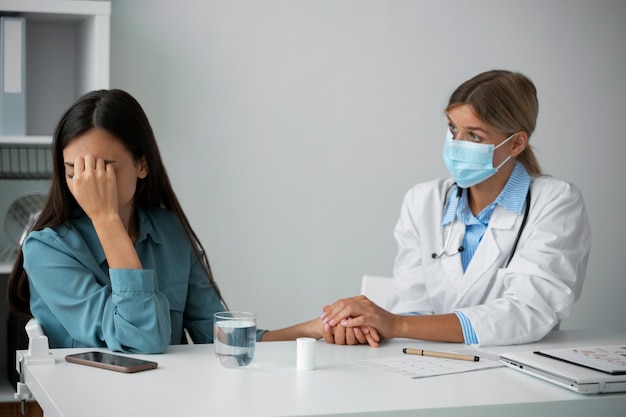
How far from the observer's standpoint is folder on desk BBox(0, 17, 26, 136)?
8.49 ft

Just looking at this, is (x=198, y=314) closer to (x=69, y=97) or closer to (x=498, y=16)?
(x=69, y=97)

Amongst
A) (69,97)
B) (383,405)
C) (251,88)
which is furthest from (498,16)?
(383,405)

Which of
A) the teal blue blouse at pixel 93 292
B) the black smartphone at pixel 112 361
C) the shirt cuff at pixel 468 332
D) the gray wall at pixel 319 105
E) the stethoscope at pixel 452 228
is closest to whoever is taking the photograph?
the black smartphone at pixel 112 361

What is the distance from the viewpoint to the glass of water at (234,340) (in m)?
1.60

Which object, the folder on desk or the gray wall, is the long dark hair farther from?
the gray wall

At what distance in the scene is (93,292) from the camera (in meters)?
1.73

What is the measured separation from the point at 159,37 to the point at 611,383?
2106 mm

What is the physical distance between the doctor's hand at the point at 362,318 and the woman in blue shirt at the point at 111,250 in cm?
6

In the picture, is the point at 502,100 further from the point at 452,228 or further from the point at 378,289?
the point at 378,289

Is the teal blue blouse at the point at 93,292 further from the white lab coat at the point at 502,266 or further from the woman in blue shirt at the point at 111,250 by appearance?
the white lab coat at the point at 502,266

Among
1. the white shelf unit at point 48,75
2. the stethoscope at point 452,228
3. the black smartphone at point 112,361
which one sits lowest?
the black smartphone at point 112,361

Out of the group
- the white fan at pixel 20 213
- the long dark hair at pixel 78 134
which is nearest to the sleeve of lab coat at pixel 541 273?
the long dark hair at pixel 78 134

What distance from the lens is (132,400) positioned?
135 cm

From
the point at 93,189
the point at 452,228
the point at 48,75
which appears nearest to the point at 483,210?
the point at 452,228
